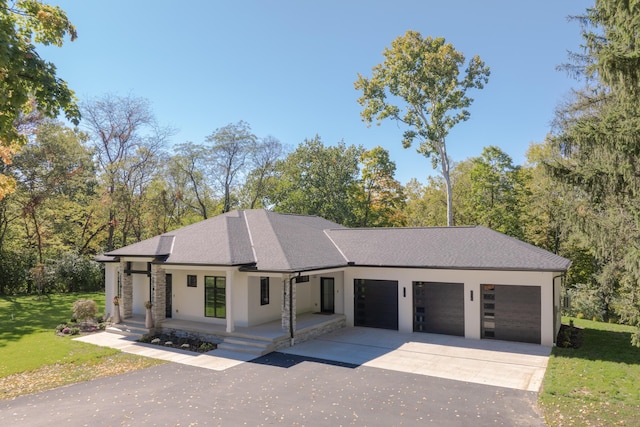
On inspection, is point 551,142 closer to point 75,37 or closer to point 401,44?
point 75,37

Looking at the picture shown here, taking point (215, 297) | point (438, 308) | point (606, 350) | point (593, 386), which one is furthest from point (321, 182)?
point (593, 386)

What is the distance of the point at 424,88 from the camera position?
30844mm

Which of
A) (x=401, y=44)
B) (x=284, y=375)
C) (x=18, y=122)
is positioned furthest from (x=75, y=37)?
(x=401, y=44)

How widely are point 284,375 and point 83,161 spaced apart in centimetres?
3009

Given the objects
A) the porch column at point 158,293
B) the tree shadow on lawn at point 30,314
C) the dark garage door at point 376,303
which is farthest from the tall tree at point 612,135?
the tree shadow on lawn at point 30,314

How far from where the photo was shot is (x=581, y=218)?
1427 centimetres

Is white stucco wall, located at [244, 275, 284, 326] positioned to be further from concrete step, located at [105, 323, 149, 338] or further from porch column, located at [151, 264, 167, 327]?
concrete step, located at [105, 323, 149, 338]

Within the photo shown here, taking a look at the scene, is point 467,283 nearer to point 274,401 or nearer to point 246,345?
point 246,345

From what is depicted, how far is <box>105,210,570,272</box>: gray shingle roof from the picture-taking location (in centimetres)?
1541

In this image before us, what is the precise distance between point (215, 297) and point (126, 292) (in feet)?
15.3

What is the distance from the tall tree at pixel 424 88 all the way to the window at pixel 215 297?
65.1 feet

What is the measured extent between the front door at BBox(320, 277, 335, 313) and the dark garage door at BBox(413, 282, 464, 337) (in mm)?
4461

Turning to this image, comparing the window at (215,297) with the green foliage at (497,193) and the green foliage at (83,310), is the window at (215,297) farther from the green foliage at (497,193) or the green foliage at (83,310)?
the green foliage at (497,193)

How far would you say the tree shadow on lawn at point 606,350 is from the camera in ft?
42.5
